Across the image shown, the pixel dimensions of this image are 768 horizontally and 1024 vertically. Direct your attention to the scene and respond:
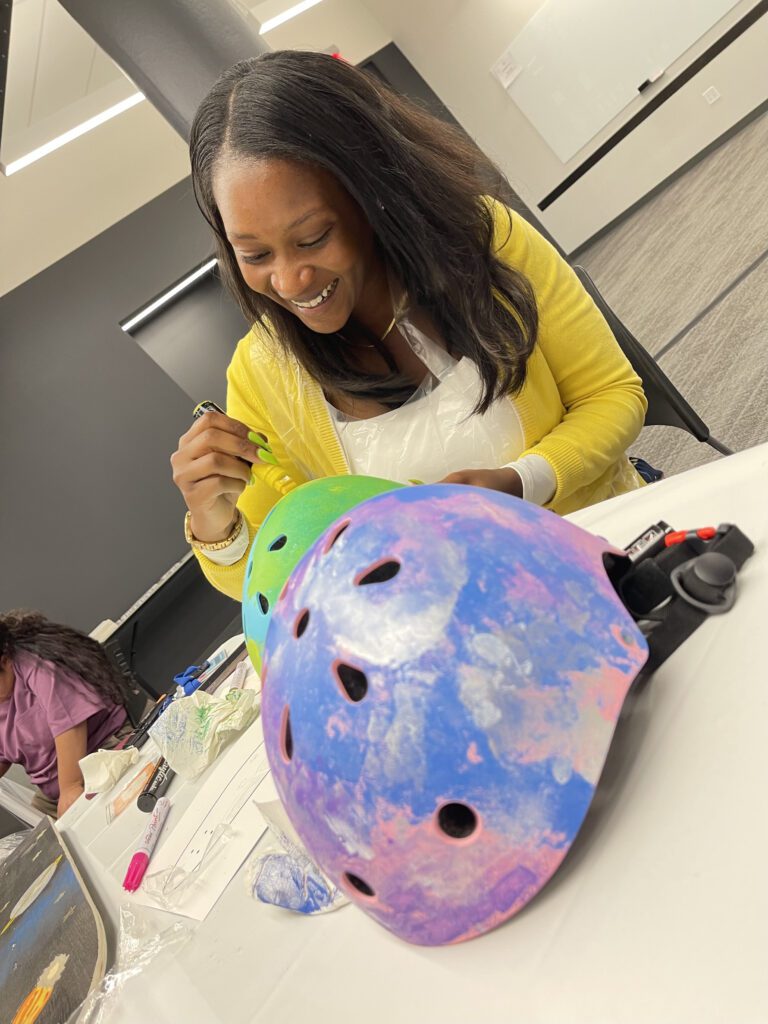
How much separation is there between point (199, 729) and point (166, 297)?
403 cm

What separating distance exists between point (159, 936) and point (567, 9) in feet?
22.2

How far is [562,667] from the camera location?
50 cm

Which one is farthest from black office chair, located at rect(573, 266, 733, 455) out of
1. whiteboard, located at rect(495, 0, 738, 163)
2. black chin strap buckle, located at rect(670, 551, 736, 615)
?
whiteboard, located at rect(495, 0, 738, 163)

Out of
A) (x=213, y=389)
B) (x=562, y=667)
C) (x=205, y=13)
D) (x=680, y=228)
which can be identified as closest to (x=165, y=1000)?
(x=562, y=667)

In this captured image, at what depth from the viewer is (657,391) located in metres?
1.46

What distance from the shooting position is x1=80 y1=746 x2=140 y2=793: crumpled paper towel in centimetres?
165

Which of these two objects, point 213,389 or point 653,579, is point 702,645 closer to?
point 653,579

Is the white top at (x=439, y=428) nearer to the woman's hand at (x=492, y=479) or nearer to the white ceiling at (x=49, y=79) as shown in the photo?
Answer: the woman's hand at (x=492, y=479)

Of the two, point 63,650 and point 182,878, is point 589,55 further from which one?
point 182,878

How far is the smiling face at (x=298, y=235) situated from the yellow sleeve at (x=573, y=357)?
318 mm

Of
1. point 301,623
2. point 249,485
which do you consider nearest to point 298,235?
point 249,485

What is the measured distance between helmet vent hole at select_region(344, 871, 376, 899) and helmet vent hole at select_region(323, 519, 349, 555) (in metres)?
0.26

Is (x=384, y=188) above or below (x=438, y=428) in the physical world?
above

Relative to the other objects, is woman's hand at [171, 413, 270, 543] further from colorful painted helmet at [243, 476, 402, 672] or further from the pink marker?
the pink marker
